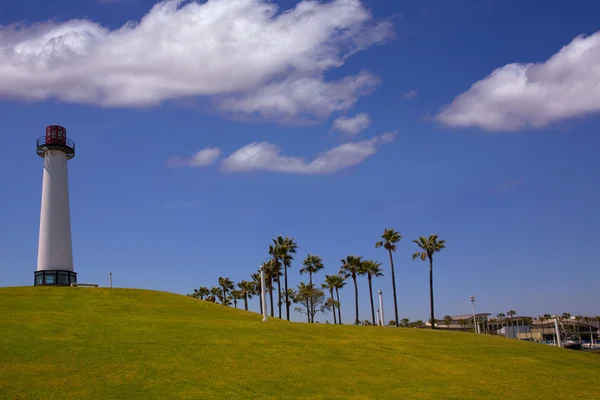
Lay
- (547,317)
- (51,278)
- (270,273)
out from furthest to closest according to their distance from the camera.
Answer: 1. (547,317)
2. (270,273)
3. (51,278)

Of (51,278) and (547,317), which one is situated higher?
(51,278)

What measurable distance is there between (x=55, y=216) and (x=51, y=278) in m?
8.55

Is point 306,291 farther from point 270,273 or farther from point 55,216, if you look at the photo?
point 55,216

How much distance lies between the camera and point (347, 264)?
10662 cm

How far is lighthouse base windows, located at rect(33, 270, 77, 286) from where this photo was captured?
2645 inches

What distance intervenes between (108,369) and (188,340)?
8.33m

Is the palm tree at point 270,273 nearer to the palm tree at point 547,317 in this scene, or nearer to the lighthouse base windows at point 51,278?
the lighthouse base windows at point 51,278

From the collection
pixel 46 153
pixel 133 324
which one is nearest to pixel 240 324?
pixel 133 324

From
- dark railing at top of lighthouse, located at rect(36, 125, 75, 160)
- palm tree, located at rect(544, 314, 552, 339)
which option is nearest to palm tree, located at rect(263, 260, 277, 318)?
dark railing at top of lighthouse, located at rect(36, 125, 75, 160)

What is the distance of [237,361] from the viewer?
104 feet

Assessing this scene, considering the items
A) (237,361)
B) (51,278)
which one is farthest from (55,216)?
(237,361)

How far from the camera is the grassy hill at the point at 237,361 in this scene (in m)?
26.1

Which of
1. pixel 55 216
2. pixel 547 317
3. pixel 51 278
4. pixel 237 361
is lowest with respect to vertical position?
pixel 547 317

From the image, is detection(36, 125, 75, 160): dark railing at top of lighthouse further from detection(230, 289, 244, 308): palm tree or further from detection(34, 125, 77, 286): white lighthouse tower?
detection(230, 289, 244, 308): palm tree
